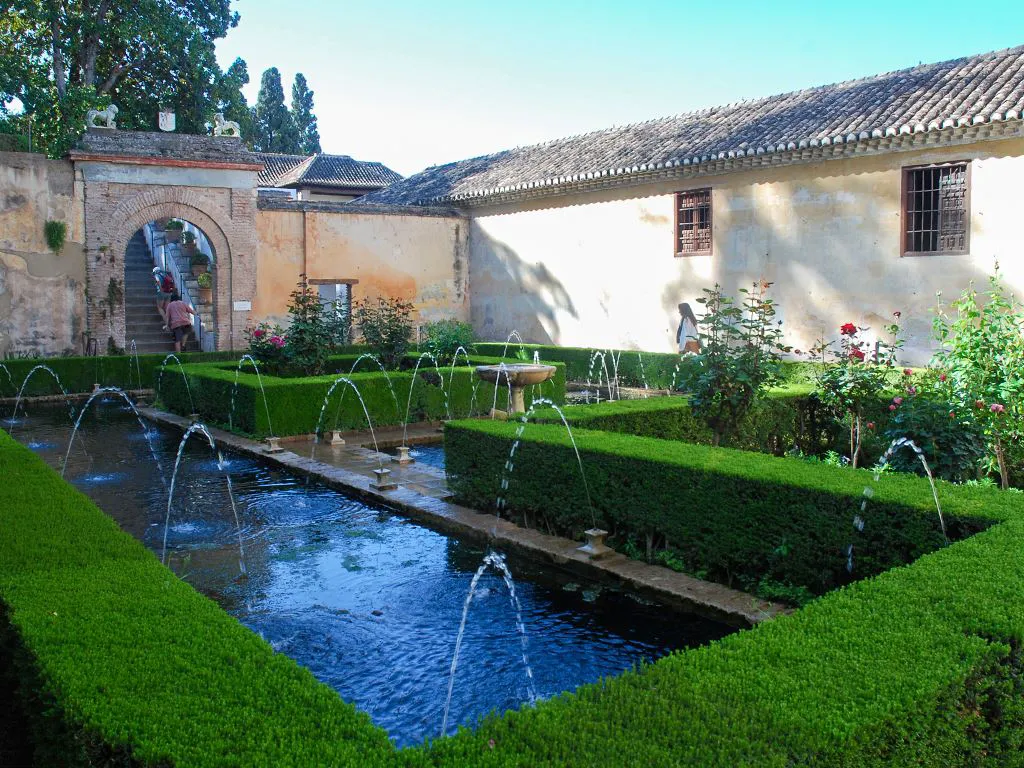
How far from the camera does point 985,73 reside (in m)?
13.0

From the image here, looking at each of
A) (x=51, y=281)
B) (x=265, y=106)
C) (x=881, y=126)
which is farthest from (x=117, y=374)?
(x=265, y=106)

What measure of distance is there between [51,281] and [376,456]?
11071 millimetres

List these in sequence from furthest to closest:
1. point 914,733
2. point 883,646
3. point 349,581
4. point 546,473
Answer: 1. point 546,473
2. point 349,581
3. point 883,646
4. point 914,733

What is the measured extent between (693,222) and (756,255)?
5.14 feet

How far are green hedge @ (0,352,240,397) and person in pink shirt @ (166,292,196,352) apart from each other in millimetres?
2129

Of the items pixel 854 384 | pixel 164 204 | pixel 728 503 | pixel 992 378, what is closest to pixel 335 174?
pixel 164 204

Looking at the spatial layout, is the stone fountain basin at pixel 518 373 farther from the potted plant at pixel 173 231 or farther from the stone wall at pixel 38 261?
the potted plant at pixel 173 231

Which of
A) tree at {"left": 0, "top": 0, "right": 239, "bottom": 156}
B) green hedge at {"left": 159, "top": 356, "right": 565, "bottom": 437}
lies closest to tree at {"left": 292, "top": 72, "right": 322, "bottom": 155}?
tree at {"left": 0, "top": 0, "right": 239, "bottom": 156}

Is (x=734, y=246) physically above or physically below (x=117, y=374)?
above

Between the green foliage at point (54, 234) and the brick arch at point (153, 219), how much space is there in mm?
497

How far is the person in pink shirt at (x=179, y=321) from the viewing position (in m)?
18.3

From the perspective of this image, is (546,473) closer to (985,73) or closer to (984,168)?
(984,168)

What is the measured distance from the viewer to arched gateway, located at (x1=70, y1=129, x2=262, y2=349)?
17.5 metres

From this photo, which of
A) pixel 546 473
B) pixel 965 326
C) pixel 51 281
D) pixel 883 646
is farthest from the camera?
pixel 51 281
